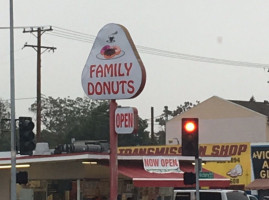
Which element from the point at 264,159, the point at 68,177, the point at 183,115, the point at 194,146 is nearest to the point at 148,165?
the point at 68,177

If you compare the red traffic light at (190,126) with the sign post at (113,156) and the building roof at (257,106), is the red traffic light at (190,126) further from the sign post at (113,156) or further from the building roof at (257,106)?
the building roof at (257,106)

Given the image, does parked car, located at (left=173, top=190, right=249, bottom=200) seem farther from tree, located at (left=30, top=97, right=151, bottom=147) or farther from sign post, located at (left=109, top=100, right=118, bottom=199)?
tree, located at (left=30, top=97, right=151, bottom=147)

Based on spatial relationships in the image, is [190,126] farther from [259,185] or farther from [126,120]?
[259,185]

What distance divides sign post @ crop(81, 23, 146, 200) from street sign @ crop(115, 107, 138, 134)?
193 mm

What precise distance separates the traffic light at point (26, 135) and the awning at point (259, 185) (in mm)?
26076

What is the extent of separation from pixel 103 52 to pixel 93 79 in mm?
975

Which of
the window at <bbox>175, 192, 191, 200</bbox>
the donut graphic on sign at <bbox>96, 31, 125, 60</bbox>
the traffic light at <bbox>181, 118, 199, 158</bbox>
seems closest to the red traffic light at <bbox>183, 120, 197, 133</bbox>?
the traffic light at <bbox>181, 118, 199, 158</bbox>

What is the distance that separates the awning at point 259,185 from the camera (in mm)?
46844

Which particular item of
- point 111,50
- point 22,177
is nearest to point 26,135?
point 22,177

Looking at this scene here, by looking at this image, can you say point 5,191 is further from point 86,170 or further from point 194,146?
point 194,146

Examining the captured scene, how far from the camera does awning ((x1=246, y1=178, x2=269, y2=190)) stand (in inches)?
1844

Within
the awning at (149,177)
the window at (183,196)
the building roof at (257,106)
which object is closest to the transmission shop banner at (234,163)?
the building roof at (257,106)

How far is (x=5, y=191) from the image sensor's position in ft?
97.7

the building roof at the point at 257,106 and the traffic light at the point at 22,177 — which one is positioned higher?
the building roof at the point at 257,106
